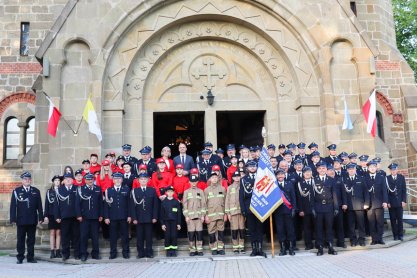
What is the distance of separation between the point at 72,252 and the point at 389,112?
46.1 feet

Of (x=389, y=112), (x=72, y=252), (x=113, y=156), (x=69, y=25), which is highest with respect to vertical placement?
(x=69, y=25)

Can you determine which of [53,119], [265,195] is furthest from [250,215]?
[53,119]

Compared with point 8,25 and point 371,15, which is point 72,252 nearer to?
point 8,25

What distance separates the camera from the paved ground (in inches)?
299

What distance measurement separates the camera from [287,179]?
1064cm

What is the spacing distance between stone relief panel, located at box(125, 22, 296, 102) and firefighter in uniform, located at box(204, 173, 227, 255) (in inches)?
196

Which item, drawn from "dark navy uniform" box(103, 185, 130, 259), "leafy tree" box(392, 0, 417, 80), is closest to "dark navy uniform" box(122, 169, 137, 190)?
"dark navy uniform" box(103, 185, 130, 259)

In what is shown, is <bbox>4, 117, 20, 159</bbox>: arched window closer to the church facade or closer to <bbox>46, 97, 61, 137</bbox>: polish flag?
the church facade

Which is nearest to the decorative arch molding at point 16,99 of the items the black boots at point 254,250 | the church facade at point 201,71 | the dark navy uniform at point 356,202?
the church facade at point 201,71

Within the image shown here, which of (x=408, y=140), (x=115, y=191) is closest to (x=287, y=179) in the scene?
(x=115, y=191)

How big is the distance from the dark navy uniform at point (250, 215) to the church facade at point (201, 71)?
410 centimetres

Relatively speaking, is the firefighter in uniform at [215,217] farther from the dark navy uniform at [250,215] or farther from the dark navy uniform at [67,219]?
the dark navy uniform at [67,219]

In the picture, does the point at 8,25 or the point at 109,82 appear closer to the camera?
the point at 109,82

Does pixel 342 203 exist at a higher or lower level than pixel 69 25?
lower
